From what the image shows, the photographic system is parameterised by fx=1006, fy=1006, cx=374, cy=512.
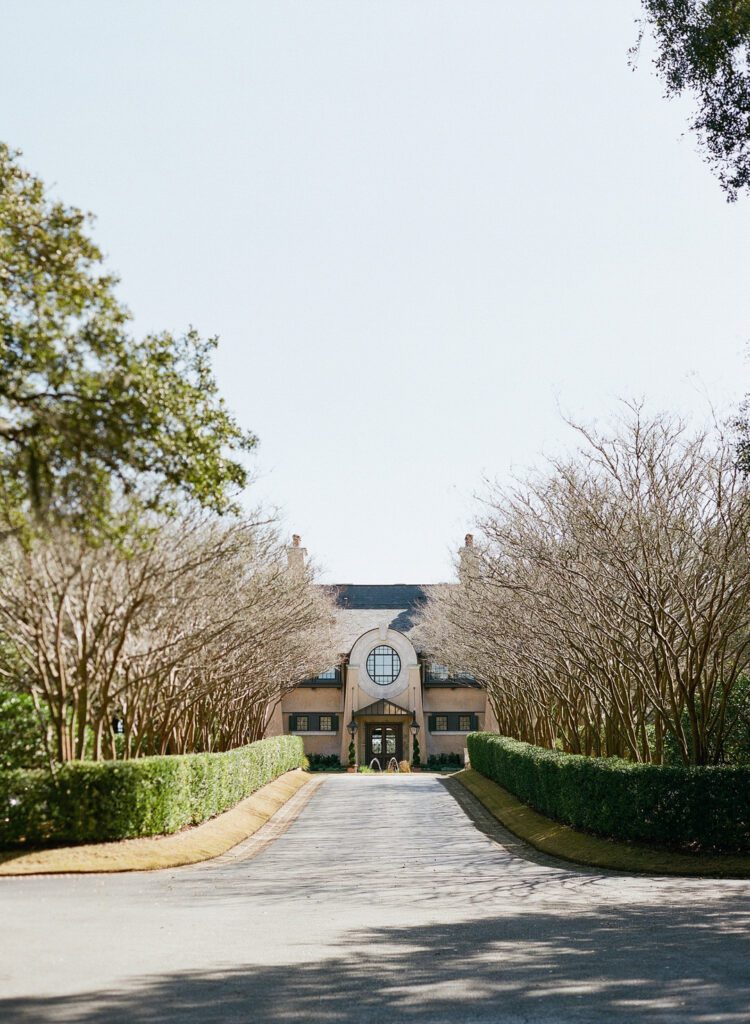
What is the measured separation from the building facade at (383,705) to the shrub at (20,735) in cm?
3343

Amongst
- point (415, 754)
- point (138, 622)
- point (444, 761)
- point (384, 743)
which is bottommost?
point (444, 761)

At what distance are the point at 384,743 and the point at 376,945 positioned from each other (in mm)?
45352

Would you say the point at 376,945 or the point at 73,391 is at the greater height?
the point at 73,391

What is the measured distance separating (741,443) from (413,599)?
4742 cm

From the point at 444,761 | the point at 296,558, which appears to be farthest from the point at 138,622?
the point at 444,761

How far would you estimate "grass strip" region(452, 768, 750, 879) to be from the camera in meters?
15.3

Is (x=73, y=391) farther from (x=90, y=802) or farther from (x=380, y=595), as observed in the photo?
(x=380, y=595)

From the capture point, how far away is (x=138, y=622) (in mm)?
19344

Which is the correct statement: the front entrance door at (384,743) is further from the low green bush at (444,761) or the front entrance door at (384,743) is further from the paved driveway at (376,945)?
the paved driveway at (376,945)

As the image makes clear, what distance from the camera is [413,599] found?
61.4m

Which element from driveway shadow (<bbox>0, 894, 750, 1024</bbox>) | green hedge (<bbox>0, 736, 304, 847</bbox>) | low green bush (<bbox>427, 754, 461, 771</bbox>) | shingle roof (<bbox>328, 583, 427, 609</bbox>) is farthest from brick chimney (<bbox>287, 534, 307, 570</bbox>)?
driveway shadow (<bbox>0, 894, 750, 1024</bbox>)

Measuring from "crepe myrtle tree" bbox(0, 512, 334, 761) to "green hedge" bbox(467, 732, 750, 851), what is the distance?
7.75 metres

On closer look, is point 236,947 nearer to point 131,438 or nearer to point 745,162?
point 131,438

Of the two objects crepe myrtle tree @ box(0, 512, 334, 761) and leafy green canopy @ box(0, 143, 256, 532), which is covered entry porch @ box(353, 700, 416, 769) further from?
leafy green canopy @ box(0, 143, 256, 532)
